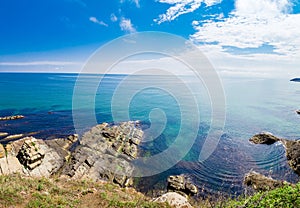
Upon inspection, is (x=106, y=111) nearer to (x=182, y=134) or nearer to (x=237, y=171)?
(x=182, y=134)

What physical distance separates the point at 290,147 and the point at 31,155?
28.5 meters

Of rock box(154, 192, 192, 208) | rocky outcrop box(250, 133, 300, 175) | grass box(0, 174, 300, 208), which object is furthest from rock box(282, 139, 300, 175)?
rock box(154, 192, 192, 208)

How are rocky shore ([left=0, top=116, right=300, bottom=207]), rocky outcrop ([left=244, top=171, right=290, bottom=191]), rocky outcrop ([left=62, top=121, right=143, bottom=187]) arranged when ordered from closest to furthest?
1. rocky outcrop ([left=244, top=171, right=290, bottom=191])
2. rocky shore ([left=0, top=116, right=300, bottom=207])
3. rocky outcrop ([left=62, top=121, right=143, bottom=187])

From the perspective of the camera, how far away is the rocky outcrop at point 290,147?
20055 mm

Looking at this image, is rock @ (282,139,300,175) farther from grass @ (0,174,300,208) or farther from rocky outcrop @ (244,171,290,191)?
grass @ (0,174,300,208)

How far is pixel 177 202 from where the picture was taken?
11.4 metres

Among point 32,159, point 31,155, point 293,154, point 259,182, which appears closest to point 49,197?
point 32,159

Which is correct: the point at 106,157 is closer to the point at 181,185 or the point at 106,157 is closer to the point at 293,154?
the point at 181,185

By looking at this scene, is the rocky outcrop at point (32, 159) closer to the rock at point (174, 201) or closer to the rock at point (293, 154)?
the rock at point (174, 201)

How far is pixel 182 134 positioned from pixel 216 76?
18159 millimetres

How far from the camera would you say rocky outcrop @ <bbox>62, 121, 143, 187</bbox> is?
770 inches

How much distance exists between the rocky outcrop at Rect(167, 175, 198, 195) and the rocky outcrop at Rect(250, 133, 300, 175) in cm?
1014

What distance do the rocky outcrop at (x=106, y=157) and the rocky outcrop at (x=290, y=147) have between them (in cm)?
1611

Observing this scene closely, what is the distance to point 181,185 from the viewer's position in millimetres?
17594
